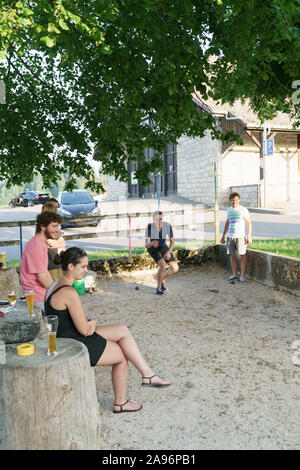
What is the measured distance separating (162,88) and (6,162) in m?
3.45

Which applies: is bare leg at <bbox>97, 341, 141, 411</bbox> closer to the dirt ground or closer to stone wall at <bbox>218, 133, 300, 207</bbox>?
the dirt ground

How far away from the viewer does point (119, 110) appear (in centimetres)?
643

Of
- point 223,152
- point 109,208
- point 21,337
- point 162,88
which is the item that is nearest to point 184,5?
point 162,88

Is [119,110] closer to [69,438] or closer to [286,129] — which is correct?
[69,438]

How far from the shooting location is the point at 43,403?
248cm

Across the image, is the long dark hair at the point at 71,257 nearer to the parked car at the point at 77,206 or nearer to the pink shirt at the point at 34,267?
the pink shirt at the point at 34,267

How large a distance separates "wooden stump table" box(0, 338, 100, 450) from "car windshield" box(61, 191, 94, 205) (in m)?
13.5

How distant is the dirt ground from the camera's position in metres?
3.09

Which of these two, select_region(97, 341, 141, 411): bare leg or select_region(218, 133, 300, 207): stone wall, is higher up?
select_region(218, 133, 300, 207): stone wall

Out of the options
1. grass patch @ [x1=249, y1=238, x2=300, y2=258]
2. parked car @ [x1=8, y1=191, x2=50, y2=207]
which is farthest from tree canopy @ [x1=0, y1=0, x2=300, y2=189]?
parked car @ [x1=8, y1=191, x2=50, y2=207]

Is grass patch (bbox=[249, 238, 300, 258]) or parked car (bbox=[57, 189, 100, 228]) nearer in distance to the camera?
grass patch (bbox=[249, 238, 300, 258])

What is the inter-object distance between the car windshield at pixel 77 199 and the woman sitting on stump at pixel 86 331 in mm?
12598

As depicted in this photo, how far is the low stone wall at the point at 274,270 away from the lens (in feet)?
24.2

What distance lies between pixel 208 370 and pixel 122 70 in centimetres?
362
